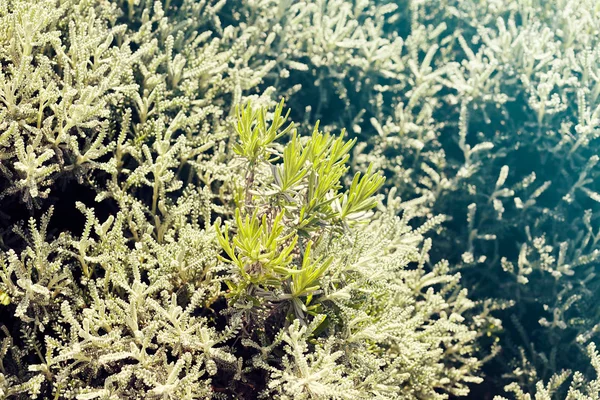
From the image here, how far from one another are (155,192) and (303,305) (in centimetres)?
87

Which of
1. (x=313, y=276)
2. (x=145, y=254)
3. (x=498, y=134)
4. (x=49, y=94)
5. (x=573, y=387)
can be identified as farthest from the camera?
(x=498, y=134)

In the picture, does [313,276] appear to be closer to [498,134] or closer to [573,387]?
[573,387]

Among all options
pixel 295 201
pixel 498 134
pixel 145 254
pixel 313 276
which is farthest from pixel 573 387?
pixel 145 254

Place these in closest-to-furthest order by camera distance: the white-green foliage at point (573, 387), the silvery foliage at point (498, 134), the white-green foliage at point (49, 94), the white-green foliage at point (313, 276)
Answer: the white-green foliage at point (313, 276), the white-green foliage at point (49, 94), the white-green foliage at point (573, 387), the silvery foliage at point (498, 134)

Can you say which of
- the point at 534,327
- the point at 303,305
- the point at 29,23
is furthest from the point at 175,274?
the point at 534,327

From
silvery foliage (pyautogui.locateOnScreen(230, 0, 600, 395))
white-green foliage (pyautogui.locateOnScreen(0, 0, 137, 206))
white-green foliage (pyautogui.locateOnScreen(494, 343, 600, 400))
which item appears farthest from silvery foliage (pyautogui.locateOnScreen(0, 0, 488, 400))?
silvery foliage (pyautogui.locateOnScreen(230, 0, 600, 395))

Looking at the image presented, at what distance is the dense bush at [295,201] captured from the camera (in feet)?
7.11

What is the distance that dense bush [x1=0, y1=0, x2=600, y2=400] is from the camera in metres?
2.17

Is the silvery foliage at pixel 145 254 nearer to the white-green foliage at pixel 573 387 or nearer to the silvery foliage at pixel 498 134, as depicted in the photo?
the white-green foliage at pixel 573 387

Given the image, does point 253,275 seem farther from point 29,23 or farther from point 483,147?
point 483,147

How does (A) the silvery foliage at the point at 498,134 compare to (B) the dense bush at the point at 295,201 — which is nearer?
(B) the dense bush at the point at 295,201

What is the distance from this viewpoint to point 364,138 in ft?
12.0

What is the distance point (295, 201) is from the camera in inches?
89.3

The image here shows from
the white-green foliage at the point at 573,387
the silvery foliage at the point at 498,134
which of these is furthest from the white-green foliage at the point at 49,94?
the white-green foliage at the point at 573,387
